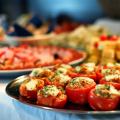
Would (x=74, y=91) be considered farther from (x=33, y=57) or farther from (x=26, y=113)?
(x=33, y=57)

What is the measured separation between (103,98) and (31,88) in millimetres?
219

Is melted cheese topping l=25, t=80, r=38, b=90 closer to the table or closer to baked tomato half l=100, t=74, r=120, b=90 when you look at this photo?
the table

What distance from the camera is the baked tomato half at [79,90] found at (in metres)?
0.95

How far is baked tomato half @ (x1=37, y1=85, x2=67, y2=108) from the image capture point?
923 millimetres

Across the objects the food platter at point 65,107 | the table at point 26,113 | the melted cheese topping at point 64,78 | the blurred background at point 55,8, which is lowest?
the blurred background at point 55,8

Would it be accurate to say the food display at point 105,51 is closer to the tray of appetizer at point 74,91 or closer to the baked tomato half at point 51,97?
the tray of appetizer at point 74,91

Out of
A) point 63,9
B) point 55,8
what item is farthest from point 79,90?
point 55,8

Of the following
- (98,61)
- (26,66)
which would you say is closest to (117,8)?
(98,61)

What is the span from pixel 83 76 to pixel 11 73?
348 millimetres

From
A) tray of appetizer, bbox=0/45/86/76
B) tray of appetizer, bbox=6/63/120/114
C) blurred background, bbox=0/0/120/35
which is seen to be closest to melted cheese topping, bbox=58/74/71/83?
tray of appetizer, bbox=6/63/120/114

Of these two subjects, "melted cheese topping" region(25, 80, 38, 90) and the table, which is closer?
the table

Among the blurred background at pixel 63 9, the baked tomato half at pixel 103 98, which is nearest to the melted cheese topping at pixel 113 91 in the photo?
the baked tomato half at pixel 103 98

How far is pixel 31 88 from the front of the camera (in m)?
1.00

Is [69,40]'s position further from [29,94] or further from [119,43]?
[29,94]
